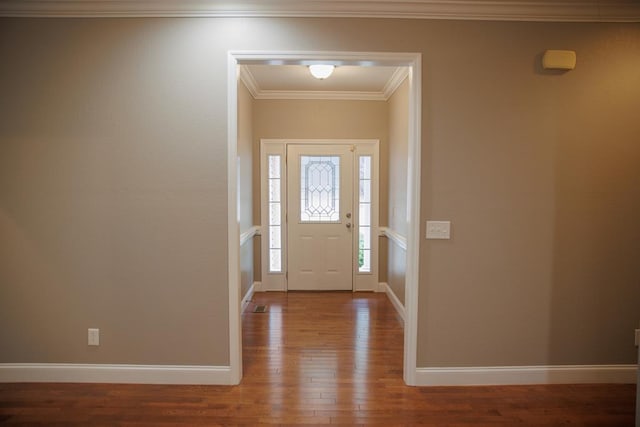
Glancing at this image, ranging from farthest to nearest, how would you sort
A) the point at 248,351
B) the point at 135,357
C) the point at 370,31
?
the point at 248,351 < the point at 135,357 < the point at 370,31

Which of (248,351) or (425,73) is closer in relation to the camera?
(425,73)

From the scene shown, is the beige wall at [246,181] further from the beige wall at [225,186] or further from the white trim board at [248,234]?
the beige wall at [225,186]

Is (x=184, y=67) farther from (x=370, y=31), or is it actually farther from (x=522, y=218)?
(x=522, y=218)

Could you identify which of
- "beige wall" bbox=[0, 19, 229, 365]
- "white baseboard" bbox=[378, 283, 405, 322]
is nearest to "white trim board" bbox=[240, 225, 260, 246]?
"beige wall" bbox=[0, 19, 229, 365]

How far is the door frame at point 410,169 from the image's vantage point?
2715 millimetres

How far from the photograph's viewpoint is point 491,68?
2.76m

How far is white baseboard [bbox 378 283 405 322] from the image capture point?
175 inches

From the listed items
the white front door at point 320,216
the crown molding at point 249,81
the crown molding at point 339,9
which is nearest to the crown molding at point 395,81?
the white front door at point 320,216

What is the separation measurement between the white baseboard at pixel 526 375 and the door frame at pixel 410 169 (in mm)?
185

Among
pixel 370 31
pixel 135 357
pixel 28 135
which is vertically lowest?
pixel 135 357

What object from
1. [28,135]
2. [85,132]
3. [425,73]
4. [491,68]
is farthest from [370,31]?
[28,135]

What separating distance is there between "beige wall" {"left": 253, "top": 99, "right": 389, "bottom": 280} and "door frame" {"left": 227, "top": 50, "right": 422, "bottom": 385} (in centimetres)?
246

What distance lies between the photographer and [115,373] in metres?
2.89

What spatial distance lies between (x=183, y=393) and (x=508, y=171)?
274 centimetres
